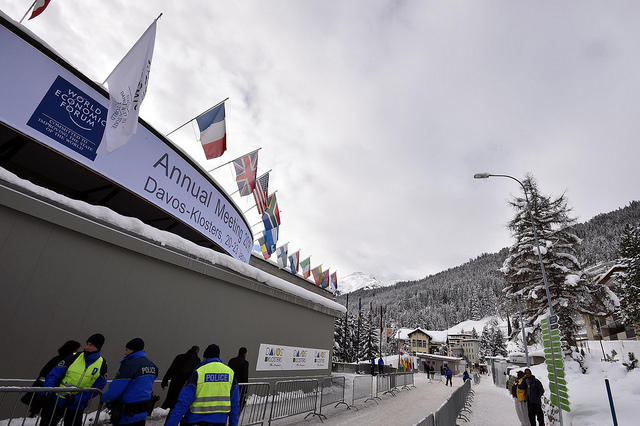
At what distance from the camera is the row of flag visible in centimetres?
786

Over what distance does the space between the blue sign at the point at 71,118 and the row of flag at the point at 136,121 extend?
0.43m

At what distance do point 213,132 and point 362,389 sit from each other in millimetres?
12100

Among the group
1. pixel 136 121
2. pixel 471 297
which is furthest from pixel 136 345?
pixel 471 297

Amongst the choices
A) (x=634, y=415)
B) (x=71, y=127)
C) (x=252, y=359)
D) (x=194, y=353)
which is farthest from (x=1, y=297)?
(x=634, y=415)

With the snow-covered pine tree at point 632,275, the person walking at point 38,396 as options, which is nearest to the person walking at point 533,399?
the person walking at point 38,396

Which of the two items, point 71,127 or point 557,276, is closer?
point 71,127

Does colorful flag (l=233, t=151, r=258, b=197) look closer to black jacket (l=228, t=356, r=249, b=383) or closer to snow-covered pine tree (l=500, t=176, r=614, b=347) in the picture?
black jacket (l=228, t=356, r=249, b=383)

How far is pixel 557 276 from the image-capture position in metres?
19.8

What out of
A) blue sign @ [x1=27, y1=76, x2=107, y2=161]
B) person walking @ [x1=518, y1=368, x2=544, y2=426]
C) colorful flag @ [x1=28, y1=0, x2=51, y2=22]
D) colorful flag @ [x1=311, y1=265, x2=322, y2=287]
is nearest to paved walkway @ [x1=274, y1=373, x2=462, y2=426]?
person walking @ [x1=518, y1=368, x2=544, y2=426]

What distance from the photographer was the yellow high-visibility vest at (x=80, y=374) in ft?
14.5

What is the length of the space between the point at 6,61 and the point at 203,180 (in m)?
6.44

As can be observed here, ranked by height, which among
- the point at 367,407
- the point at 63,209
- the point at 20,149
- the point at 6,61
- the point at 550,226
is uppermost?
the point at 550,226

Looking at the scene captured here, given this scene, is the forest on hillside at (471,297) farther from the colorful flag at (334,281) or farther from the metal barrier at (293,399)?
the metal barrier at (293,399)

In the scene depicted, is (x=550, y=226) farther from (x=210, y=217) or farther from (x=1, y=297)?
(x=1, y=297)
